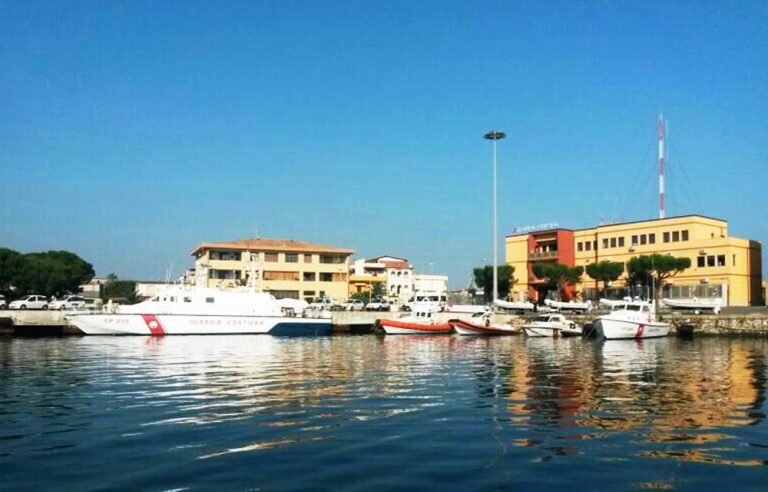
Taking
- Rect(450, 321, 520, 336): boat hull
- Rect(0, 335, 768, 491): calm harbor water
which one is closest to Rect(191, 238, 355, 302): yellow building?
Rect(450, 321, 520, 336): boat hull

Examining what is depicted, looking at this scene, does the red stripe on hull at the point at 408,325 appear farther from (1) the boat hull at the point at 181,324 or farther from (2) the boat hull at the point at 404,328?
(1) the boat hull at the point at 181,324

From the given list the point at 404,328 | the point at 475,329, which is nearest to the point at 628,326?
the point at 475,329

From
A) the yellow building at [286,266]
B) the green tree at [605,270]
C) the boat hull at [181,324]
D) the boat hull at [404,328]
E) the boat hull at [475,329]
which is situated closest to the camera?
the boat hull at [181,324]

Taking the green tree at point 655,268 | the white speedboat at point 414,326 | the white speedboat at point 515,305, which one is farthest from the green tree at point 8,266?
the green tree at point 655,268

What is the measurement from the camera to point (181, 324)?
52406 mm

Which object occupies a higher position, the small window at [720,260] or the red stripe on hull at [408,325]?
the small window at [720,260]

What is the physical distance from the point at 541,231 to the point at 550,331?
1349 inches

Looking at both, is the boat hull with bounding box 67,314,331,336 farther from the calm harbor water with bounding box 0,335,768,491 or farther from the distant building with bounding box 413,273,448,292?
the distant building with bounding box 413,273,448,292

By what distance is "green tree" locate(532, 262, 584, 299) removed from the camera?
260 ft

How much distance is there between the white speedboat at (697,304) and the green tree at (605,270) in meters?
7.64

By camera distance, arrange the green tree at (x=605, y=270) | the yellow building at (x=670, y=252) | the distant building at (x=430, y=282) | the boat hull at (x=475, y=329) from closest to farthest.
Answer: the boat hull at (x=475, y=329) → the yellow building at (x=670, y=252) → the green tree at (x=605, y=270) → the distant building at (x=430, y=282)

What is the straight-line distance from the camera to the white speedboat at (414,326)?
188 ft

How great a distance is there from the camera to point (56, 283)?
87.6 metres

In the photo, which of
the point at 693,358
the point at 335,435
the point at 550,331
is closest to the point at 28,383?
the point at 335,435
